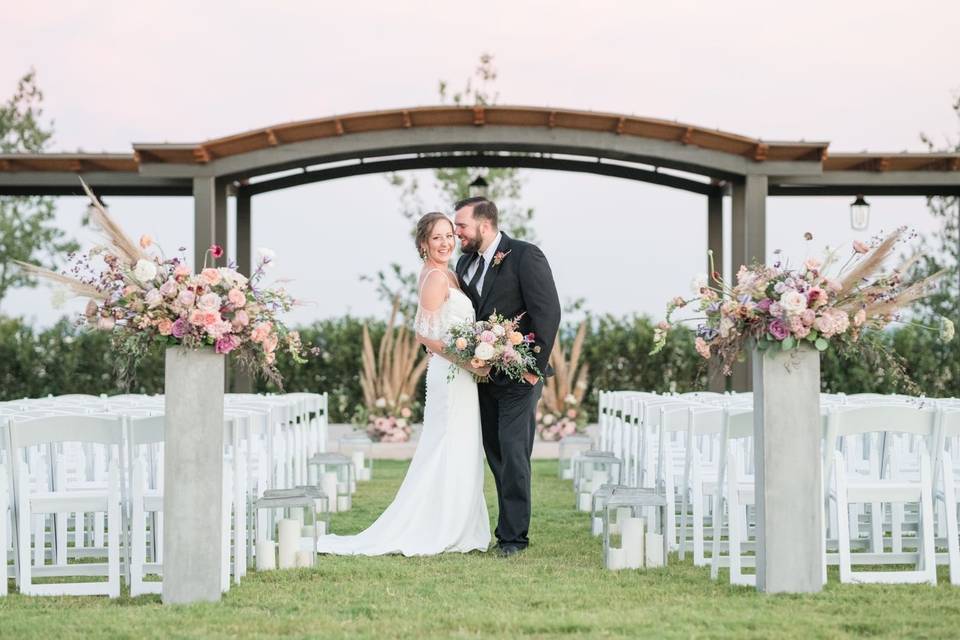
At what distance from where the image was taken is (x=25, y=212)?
3020 cm

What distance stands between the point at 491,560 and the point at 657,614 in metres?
2.14

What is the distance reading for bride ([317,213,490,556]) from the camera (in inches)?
325

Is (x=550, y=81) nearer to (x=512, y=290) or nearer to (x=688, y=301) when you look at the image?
(x=512, y=290)

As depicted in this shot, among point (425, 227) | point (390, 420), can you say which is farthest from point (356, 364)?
point (425, 227)

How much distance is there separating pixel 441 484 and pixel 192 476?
2.47 metres

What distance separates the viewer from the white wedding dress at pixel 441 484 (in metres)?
8.23

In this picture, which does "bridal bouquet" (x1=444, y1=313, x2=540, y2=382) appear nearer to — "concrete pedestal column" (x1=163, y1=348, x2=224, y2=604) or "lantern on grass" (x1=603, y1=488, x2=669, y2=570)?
"lantern on grass" (x1=603, y1=488, x2=669, y2=570)

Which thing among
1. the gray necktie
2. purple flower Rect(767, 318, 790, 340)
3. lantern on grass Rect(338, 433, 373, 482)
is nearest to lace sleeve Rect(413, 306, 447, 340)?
the gray necktie

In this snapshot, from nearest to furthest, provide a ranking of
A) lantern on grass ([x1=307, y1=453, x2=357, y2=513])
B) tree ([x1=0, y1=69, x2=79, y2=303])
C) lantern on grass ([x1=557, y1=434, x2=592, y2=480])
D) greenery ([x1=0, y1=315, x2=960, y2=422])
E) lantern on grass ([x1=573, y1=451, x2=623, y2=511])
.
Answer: lantern on grass ([x1=573, y1=451, x2=623, y2=511])
lantern on grass ([x1=307, y1=453, x2=357, y2=513])
lantern on grass ([x1=557, y1=434, x2=592, y2=480])
greenery ([x1=0, y1=315, x2=960, y2=422])
tree ([x1=0, y1=69, x2=79, y2=303])

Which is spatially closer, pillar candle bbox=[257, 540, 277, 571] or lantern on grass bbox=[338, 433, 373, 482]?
pillar candle bbox=[257, 540, 277, 571]

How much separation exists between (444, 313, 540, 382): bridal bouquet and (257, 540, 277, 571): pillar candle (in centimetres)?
168

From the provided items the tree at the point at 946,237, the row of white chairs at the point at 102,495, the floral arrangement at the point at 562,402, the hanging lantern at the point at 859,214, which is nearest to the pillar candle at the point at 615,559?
the row of white chairs at the point at 102,495

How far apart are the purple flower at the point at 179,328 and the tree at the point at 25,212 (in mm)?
24679

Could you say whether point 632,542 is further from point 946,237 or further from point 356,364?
point 946,237
